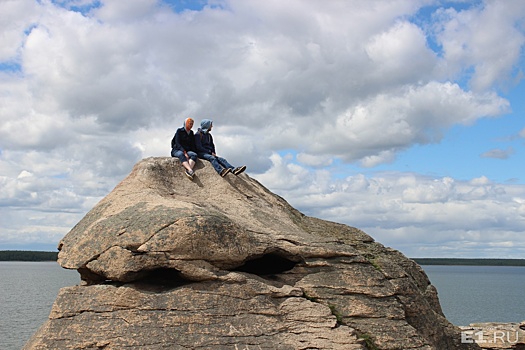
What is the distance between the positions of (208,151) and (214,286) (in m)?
5.44

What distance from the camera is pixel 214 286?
13109mm

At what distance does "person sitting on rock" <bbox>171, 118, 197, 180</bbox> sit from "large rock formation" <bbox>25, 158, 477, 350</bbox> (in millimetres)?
1255

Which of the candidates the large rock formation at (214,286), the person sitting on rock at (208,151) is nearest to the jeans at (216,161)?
the person sitting on rock at (208,151)

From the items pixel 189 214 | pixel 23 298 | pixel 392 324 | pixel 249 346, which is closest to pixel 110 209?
pixel 189 214

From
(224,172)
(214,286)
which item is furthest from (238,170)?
(214,286)

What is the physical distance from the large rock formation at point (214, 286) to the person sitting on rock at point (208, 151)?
5.72ft

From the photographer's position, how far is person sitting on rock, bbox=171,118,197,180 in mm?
16656

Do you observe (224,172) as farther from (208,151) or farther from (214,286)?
(214,286)

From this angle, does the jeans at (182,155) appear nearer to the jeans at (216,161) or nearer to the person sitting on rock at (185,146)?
the person sitting on rock at (185,146)

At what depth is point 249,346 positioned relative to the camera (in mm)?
12555

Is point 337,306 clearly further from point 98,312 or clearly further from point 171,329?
point 98,312

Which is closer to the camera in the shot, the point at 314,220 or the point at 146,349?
the point at 146,349

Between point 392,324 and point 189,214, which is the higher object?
point 189,214

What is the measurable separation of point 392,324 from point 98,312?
6572mm
